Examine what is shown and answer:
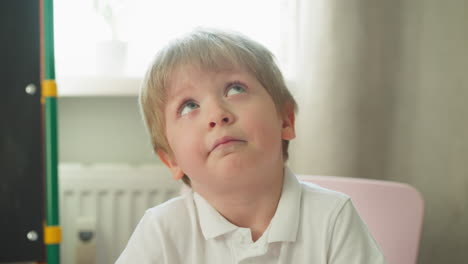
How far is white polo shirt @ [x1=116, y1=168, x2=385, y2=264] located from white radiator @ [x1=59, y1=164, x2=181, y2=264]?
799 mm

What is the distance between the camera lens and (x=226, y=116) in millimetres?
775

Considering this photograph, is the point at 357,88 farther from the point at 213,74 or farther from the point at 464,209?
the point at 213,74

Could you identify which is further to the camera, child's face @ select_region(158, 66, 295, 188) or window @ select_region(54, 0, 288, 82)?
window @ select_region(54, 0, 288, 82)

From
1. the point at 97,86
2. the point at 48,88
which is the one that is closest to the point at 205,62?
the point at 48,88

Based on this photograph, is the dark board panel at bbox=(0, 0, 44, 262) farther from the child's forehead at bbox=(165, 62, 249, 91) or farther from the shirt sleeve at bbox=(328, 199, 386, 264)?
the shirt sleeve at bbox=(328, 199, 386, 264)

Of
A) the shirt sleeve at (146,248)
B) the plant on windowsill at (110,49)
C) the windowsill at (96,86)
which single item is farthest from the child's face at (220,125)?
the plant on windowsill at (110,49)

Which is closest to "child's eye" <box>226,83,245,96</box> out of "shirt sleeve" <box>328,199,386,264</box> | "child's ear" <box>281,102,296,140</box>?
"child's ear" <box>281,102,296,140</box>

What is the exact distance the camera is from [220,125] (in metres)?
0.77

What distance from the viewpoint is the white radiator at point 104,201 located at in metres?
1.67

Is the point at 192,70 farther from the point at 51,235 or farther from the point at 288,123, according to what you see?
the point at 51,235

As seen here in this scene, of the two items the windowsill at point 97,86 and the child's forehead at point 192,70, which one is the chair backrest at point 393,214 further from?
the windowsill at point 97,86

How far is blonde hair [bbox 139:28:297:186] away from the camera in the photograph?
0.85 metres

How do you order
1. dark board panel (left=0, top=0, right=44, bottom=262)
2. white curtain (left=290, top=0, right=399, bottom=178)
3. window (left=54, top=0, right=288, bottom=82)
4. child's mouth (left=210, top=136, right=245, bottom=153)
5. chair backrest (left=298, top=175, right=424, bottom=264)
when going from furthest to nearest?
window (left=54, top=0, right=288, bottom=82) → white curtain (left=290, top=0, right=399, bottom=178) → dark board panel (left=0, top=0, right=44, bottom=262) → chair backrest (left=298, top=175, right=424, bottom=264) → child's mouth (left=210, top=136, right=245, bottom=153)

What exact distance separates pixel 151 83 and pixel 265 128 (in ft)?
0.71
